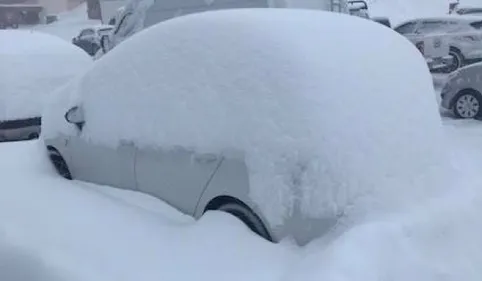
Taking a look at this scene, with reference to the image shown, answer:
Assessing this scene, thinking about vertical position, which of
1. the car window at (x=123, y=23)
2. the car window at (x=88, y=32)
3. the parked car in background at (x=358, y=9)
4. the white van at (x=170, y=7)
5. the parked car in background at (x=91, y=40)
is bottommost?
the car window at (x=88, y=32)

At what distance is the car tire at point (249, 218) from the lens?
3.98 metres

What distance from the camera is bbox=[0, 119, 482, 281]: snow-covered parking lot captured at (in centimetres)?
358

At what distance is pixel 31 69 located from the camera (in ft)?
27.4

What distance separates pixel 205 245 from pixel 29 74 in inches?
200

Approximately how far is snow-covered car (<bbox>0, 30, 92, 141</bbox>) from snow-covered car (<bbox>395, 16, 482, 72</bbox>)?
41.6 ft

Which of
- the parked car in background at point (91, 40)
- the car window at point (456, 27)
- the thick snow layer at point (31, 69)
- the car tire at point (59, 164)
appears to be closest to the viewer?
the car tire at point (59, 164)

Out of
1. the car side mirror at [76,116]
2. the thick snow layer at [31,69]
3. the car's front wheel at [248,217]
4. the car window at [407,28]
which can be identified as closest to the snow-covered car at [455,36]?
the car window at [407,28]

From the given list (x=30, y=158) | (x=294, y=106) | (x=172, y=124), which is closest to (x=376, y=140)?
(x=294, y=106)

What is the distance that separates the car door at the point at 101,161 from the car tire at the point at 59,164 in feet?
0.38

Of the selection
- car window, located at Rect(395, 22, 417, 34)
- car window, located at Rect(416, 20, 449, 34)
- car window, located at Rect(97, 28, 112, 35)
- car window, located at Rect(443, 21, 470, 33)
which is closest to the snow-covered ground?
car window, located at Rect(443, 21, 470, 33)

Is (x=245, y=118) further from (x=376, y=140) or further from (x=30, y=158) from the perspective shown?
(x=30, y=158)

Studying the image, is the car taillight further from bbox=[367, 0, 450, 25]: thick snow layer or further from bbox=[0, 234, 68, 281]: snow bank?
Answer: bbox=[367, 0, 450, 25]: thick snow layer

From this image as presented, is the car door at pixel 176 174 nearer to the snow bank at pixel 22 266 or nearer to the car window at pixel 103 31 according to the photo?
the snow bank at pixel 22 266

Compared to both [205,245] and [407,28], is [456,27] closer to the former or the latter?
[407,28]
